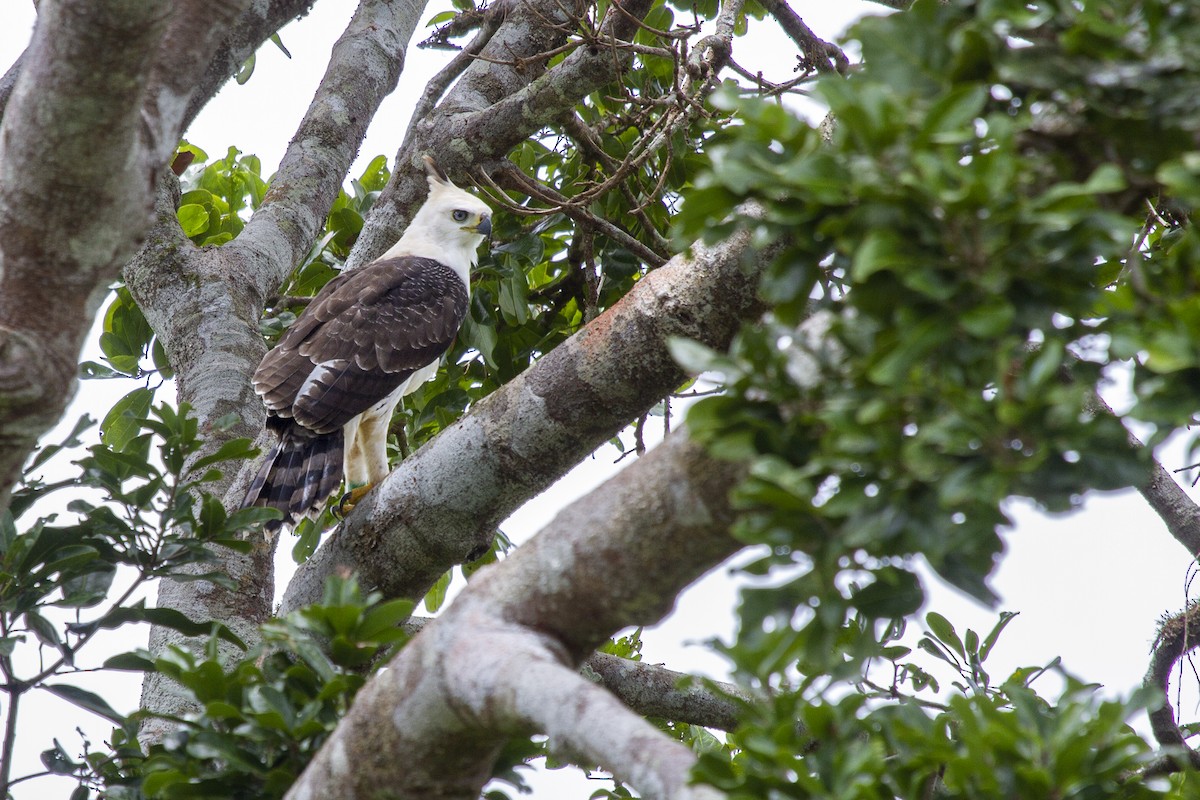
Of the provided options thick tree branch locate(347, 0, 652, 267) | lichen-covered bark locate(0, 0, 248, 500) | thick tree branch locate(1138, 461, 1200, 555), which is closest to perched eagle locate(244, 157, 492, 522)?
thick tree branch locate(347, 0, 652, 267)

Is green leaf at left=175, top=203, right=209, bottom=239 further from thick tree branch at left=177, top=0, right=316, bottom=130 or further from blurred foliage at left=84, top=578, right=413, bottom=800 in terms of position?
blurred foliage at left=84, top=578, right=413, bottom=800

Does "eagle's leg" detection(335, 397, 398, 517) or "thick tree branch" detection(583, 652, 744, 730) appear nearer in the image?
"thick tree branch" detection(583, 652, 744, 730)

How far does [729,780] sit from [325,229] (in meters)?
4.71

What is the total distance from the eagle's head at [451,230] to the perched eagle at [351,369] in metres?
0.08

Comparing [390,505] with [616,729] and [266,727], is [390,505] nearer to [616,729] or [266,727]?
[266,727]

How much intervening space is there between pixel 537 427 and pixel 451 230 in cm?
302

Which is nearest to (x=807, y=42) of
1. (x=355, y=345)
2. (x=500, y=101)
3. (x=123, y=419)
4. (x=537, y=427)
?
(x=500, y=101)

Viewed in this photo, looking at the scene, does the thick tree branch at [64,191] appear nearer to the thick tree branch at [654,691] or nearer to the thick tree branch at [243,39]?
the thick tree branch at [243,39]

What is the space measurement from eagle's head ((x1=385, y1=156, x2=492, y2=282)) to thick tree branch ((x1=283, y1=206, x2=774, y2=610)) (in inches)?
97.7

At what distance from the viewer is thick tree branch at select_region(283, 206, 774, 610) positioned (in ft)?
9.20

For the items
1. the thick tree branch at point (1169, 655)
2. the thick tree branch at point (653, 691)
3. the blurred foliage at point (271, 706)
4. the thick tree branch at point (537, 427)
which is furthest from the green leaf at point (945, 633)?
the blurred foliage at point (271, 706)

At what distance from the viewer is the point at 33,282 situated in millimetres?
2021

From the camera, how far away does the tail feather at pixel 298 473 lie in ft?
14.9

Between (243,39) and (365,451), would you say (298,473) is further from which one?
(243,39)
